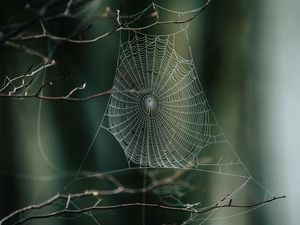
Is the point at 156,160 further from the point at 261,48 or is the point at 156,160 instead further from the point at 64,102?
the point at 261,48

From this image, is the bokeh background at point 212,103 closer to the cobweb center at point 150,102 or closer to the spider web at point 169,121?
the spider web at point 169,121

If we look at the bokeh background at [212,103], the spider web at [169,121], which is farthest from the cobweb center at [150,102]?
the bokeh background at [212,103]

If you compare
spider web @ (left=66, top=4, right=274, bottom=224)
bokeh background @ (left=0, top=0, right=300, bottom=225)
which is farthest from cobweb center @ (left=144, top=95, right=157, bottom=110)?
bokeh background @ (left=0, top=0, right=300, bottom=225)

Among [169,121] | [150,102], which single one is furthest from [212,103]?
[150,102]

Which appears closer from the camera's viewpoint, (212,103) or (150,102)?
(150,102)

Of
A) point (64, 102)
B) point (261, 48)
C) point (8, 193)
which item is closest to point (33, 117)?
point (64, 102)

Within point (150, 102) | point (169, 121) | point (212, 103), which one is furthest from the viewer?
point (212, 103)

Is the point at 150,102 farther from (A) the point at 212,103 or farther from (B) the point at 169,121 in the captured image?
(A) the point at 212,103

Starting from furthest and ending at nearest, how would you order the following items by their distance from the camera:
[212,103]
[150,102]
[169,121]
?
1. [212,103]
2. [169,121]
3. [150,102]

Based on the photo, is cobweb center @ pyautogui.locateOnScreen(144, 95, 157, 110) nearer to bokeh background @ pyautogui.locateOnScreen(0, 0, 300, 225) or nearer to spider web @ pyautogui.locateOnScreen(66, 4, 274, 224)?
spider web @ pyautogui.locateOnScreen(66, 4, 274, 224)
